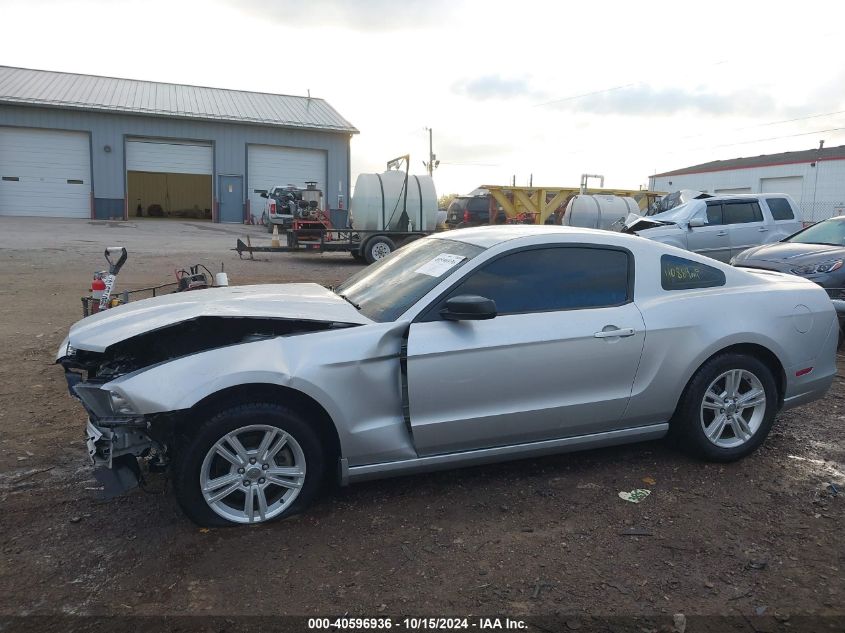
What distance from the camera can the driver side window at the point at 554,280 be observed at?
374 centimetres

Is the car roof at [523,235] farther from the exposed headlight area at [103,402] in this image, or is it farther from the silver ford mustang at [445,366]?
the exposed headlight area at [103,402]

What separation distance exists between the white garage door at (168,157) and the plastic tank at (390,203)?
17.8 meters

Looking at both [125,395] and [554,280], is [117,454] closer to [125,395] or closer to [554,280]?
[125,395]

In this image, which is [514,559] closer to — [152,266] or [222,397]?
[222,397]

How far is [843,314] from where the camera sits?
272 inches

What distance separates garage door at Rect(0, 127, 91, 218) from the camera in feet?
94.1

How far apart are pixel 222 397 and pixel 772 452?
3.66 m

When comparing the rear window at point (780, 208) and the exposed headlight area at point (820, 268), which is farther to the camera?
the rear window at point (780, 208)

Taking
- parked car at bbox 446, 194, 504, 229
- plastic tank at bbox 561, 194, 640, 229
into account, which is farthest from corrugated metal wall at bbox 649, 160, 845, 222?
parked car at bbox 446, 194, 504, 229

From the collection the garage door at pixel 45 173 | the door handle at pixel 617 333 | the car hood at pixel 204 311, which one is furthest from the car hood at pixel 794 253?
the garage door at pixel 45 173

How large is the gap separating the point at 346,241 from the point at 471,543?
14140 millimetres

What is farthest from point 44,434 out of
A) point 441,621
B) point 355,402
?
point 441,621

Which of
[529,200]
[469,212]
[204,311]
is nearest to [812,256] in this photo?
[204,311]

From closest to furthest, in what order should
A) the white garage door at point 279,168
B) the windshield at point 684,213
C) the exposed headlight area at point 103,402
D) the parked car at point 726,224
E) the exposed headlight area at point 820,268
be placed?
the exposed headlight area at point 103,402, the exposed headlight area at point 820,268, the parked car at point 726,224, the windshield at point 684,213, the white garage door at point 279,168
